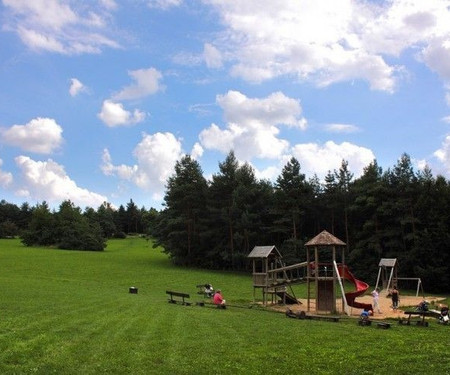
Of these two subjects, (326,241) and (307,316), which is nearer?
(307,316)

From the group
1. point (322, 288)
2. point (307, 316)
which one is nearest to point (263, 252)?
point (322, 288)

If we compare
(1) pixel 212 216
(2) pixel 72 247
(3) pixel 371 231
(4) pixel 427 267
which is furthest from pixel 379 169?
(2) pixel 72 247

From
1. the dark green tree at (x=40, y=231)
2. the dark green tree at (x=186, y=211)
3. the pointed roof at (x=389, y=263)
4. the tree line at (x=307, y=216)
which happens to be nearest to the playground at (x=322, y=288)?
the pointed roof at (x=389, y=263)

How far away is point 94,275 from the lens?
52.5 m

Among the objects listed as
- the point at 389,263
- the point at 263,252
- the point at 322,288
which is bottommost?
the point at 322,288

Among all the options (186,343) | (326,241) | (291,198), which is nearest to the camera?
(186,343)

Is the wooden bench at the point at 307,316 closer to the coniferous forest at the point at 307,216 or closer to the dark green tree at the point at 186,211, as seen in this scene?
the coniferous forest at the point at 307,216

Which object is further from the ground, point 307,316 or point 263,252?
point 263,252

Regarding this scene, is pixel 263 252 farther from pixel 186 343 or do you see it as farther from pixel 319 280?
pixel 186 343

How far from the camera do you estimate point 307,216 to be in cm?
6788

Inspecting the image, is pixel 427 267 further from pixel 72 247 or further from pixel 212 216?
pixel 72 247

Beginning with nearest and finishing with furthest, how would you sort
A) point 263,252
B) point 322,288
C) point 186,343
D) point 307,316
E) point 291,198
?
point 186,343
point 307,316
point 322,288
point 263,252
point 291,198

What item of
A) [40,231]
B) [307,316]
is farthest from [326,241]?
[40,231]

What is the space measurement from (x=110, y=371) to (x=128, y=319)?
8538mm
